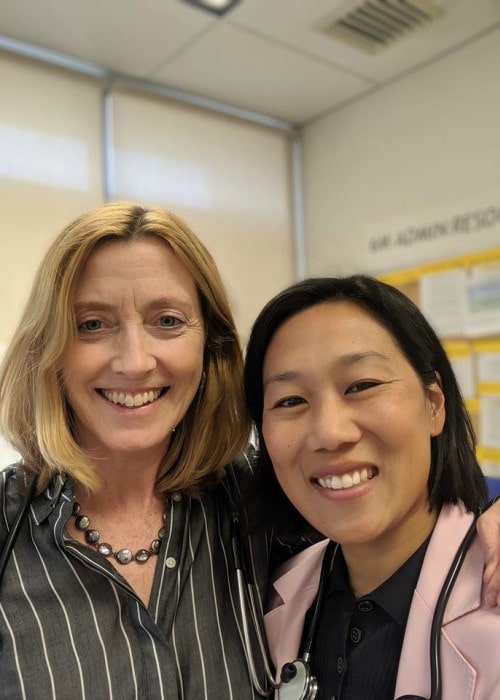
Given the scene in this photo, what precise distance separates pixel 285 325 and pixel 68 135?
6.25 ft

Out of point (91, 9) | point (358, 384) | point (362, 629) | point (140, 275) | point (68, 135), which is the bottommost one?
point (362, 629)

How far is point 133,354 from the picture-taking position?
3.74ft

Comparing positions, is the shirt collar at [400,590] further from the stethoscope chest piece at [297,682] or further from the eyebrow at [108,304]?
the eyebrow at [108,304]

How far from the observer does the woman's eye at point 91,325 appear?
1.18m

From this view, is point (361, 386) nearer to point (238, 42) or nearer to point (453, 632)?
point (453, 632)

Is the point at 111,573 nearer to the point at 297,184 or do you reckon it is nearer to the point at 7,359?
the point at 7,359

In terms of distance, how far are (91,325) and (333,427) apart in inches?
19.5

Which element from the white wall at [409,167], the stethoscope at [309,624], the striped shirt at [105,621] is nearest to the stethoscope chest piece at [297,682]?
the stethoscope at [309,624]

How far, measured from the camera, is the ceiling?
2.27 m

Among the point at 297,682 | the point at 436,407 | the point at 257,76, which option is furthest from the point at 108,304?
the point at 257,76

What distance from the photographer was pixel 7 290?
2455 millimetres

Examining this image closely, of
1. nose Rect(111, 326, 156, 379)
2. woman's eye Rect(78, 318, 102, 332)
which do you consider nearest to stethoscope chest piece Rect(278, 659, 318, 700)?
nose Rect(111, 326, 156, 379)

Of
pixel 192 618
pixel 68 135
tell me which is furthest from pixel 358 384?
pixel 68 135

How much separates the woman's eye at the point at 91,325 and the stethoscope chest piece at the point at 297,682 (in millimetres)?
661
